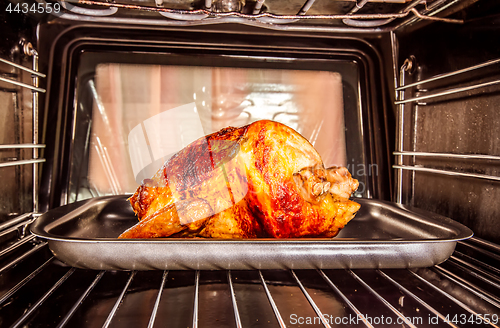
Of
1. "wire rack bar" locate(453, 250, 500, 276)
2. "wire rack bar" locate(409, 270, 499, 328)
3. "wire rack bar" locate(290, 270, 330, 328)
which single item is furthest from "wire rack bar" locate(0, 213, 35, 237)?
"wire rack bar" locate(453, 250, 500, 276)

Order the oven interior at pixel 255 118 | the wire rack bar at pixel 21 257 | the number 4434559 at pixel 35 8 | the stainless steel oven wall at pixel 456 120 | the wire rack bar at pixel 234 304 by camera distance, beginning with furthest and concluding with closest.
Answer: the number 4434559 at pixel 35 8
the stainless steel oven wall at pixel 456 120
the wire rack bar at pixel 21 257
the oven interior at pixel 255 118
the wire rack bar at pixel 234 304

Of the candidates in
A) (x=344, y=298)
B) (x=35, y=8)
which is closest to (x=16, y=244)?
(x=35, y=8)

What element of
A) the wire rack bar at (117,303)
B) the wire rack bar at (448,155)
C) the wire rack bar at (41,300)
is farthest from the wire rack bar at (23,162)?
the wire rack bar at (448,155)

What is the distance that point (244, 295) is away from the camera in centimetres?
73

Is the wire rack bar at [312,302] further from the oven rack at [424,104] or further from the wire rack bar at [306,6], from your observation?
the wire rack bar at [306,6]

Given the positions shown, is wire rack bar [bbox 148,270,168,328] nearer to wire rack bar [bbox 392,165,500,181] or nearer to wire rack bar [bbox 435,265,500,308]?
wire rack bar [bbox 435,265,500,308]

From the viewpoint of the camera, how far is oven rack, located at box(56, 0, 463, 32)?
107cm

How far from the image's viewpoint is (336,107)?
1426 millimetres

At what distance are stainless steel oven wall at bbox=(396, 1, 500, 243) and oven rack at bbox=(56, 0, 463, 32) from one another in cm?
8

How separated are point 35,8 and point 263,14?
2.61 ft

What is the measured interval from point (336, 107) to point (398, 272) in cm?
79

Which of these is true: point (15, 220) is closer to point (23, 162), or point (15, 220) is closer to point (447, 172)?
point (23, 162)

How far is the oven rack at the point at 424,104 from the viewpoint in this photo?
35.7 inches

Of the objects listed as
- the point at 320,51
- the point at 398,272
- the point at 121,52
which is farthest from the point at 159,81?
the point at 398,272
